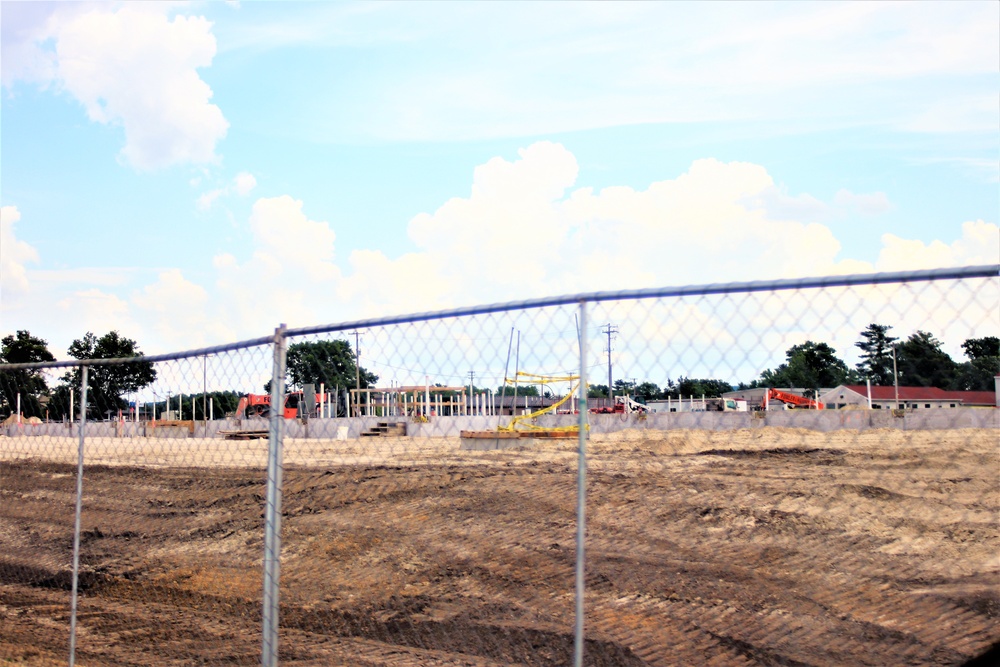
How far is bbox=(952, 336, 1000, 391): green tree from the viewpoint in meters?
2.79

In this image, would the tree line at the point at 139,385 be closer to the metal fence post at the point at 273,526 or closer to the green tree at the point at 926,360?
the metal fence post at the point at 273,526

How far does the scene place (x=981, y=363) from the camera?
279cm

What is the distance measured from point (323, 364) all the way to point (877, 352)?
2977 millimetres

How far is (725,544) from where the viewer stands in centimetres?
1051

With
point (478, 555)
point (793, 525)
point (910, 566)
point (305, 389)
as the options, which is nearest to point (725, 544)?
point (793, 525)

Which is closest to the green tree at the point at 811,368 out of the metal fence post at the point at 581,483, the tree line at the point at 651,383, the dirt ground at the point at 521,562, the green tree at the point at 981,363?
the tree line at the point at 651,383

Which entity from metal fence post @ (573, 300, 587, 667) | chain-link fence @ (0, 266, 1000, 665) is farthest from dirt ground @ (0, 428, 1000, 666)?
metal fence post @ (573, 300, 587, 667)

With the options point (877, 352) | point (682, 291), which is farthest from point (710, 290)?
point (877, 352)

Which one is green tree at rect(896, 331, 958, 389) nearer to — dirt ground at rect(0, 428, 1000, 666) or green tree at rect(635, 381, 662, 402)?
green tree at rect(635, 381, 662, 402)

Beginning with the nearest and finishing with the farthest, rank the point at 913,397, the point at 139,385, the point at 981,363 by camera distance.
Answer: the point at 981,363 < the point at 913,397 < the point at 139,385

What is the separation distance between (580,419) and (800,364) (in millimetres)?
889

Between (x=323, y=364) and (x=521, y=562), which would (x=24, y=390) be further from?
(x=521, y=562)

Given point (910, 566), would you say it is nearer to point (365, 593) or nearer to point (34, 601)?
point (365, 593)

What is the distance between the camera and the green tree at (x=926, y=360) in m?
2.88
